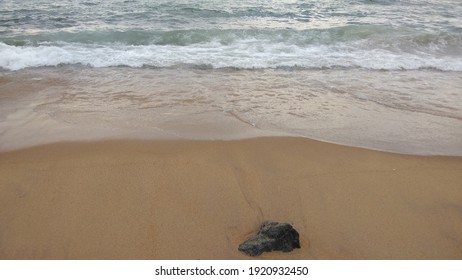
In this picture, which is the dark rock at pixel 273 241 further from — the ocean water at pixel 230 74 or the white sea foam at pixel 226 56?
the white sea foam at pixel 226 56

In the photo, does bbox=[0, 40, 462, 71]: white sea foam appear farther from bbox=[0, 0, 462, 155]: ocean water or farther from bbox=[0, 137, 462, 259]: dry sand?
bbox=[0, 137, 462, 259]: dry sand

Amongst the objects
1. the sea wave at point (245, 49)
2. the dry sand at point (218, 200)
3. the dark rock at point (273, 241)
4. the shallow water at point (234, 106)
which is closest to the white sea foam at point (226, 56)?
the sea wave at point (245, 49)

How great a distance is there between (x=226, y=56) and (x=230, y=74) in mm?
1445

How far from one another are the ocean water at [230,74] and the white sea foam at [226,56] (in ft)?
0.14

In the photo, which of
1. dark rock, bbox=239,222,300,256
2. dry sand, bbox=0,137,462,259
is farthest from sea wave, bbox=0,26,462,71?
dark rock, bbox=239,222,300,256

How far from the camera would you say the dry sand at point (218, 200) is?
291 centimetres

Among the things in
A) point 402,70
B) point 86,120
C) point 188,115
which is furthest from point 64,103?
point 402,70

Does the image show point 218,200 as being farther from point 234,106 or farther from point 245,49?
point 245,49

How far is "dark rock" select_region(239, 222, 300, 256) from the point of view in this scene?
9.14ft

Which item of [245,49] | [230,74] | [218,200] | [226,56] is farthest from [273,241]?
[245,49]

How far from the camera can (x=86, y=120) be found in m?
4.98

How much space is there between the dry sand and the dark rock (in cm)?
6

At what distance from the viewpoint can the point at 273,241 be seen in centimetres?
280
